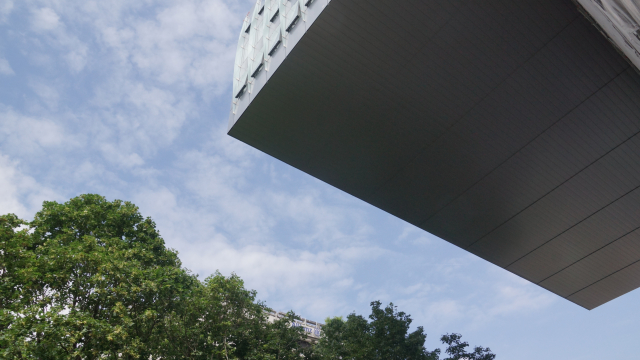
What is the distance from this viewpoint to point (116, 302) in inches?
575

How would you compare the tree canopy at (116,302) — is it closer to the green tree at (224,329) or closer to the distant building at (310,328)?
the green tree at (224,329)

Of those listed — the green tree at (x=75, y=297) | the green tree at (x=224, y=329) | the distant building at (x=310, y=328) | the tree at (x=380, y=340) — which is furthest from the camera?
the distant building at (x=310, y=328)

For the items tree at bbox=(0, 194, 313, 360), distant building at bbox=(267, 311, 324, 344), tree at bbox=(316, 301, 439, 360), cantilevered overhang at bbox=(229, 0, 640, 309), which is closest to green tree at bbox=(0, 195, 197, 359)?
tree at bbox=(0, 194, 313, 360)

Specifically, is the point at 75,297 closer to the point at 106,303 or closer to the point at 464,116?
the point at 106,303

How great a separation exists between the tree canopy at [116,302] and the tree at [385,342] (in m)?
0.07

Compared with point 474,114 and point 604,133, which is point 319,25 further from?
point 604,133

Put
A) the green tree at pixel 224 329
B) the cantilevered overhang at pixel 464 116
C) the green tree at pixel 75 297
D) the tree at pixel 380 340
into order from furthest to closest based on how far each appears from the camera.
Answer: the tree at pixel 380 340
the green tree at pixel 224 329
the cantilevered overhang at pixel 464 116
the green tree at pixel 75 297

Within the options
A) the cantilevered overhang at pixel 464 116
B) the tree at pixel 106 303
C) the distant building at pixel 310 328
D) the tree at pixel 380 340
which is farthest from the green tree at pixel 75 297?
the distant building at pixel 310 328

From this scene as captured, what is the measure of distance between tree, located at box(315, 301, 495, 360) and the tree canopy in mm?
66

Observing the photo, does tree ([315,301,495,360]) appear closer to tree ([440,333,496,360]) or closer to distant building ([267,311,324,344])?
tree ([440,333,496,360])

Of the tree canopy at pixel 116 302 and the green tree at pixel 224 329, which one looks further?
the green tree at pixel 224 329

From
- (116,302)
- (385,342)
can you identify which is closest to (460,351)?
(385,342)

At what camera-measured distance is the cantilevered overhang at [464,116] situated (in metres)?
13.3

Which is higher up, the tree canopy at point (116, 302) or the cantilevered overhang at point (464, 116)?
the cantilevered overhang at point (464, 116)
